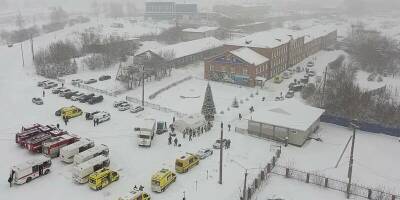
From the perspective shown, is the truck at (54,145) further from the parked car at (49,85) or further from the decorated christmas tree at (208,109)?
the parked car at (49,85)

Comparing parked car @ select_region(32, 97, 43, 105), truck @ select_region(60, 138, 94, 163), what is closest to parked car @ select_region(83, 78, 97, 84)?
parked car @ select_region(32, 97, 43, 105)

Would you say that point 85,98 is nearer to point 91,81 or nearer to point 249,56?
point 91,81

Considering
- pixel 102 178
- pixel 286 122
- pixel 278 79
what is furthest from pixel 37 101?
pixel 278 79

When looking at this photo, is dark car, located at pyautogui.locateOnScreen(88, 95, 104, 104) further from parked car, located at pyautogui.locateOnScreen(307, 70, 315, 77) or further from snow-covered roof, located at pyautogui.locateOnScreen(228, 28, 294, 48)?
parked car, located at pyautogui.locateOnScreen(307, 70, 315, 77)

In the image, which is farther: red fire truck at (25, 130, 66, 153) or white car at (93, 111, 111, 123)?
white car at (93, 111, 111, 123)

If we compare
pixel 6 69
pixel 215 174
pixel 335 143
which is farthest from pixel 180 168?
pixel 6 69

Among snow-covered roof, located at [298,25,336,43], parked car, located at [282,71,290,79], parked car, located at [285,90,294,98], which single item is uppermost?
snow-covered roof, located at [298,25,336,43]
